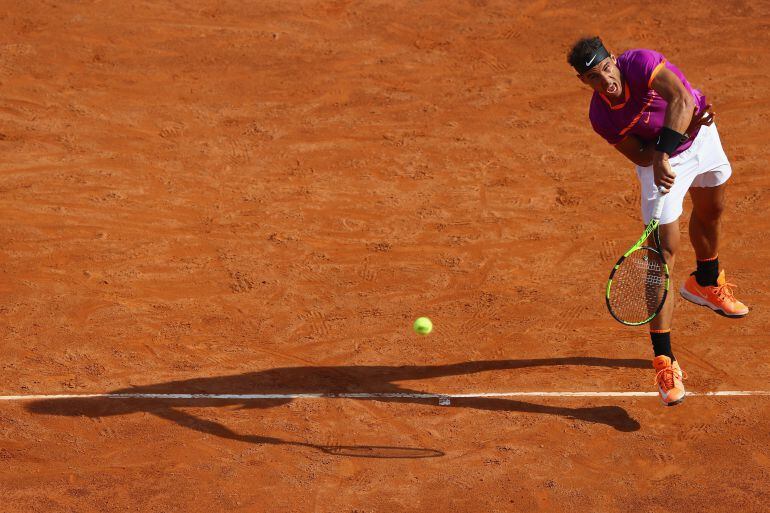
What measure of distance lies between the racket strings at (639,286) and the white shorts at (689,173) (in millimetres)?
Result: 325

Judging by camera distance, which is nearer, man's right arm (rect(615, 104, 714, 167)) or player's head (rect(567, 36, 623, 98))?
player's head (rect(567, 36, 623, 98))

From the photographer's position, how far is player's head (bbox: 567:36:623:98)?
6.78 metres

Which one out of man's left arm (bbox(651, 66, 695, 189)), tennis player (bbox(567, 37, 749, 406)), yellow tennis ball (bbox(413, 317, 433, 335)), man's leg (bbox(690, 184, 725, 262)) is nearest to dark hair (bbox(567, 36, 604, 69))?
tennis player (bbox(567, 37, 749, 406))

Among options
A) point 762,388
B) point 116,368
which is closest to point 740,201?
point 762,388

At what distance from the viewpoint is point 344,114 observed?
11.5 metres

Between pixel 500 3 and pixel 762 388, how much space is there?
7.45 meters

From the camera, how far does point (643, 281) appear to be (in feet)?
24.3

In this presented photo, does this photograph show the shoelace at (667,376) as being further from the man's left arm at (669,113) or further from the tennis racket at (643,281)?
the man's left arm at (669,113)

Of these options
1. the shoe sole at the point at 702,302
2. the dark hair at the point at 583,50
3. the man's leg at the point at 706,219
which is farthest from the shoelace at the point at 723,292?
the dark hair at the point at 583,50

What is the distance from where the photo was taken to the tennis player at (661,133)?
6.83 meters

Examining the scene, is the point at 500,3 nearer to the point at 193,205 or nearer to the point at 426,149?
the point at 426,149

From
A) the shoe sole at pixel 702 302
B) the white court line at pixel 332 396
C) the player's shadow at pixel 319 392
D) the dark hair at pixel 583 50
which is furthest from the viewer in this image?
the shoe sole at pixel 702 302

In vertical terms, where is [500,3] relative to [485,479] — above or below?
above

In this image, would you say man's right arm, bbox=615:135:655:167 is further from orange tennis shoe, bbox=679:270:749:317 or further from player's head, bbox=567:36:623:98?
orange tennis shoe, bbox=679:270:749:317
